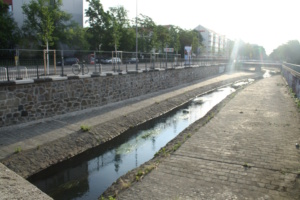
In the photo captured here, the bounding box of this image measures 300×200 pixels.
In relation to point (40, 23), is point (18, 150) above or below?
below

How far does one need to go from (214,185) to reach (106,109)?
10.8 m

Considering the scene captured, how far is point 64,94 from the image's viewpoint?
1414 centimetres

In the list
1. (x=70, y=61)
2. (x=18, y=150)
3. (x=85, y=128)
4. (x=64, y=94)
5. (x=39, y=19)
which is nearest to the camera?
(x=18, y=150)

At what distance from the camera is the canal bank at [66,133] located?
8.91 meters

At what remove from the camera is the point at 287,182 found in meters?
6.81

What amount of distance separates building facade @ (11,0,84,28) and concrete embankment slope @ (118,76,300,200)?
4133 centimetres

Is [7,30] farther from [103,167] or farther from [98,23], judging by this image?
[103,167]

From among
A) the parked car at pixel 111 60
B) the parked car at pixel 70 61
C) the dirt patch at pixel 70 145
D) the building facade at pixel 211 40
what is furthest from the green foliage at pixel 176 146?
the building facade at pixel 211 40

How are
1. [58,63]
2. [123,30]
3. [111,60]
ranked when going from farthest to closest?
1. [123,30]
2. [111,60]
3. [58,63]

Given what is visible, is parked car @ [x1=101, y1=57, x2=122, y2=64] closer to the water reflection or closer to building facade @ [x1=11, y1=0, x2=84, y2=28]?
the water reflection

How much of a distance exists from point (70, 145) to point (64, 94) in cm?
436

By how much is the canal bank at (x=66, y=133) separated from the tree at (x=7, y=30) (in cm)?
2830

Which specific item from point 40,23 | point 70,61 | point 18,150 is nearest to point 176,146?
point 18,150

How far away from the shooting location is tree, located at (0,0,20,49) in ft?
125
